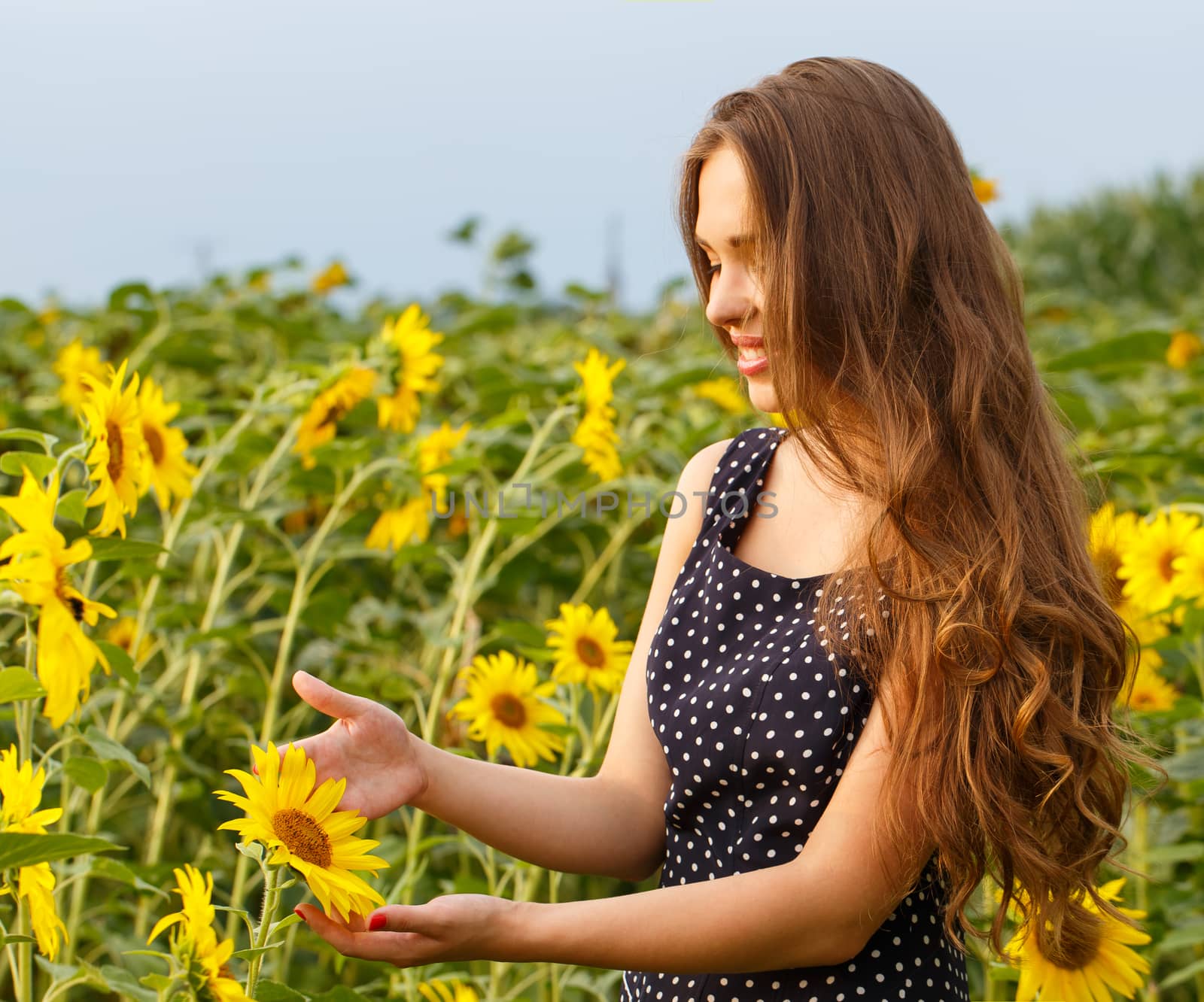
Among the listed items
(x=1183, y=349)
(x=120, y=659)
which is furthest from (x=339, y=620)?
(x=1183, y=349)

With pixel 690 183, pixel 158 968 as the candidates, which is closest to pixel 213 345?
pixel 158 968

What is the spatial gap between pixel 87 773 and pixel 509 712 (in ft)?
1.85

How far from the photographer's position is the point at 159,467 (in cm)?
174

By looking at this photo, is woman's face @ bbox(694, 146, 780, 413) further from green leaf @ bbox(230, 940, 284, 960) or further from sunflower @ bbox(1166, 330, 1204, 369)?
sunflower @ bbox(1166, 330, 1204, 369)

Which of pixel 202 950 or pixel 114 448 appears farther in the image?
pixel 114 448

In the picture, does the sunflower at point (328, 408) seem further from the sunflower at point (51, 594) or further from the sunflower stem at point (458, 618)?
the sunflower at point (51, 594)

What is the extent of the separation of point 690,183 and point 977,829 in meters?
0.73

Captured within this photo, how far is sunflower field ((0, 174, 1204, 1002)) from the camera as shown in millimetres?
1185

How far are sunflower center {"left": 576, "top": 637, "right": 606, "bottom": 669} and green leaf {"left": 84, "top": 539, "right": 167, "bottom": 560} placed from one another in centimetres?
60

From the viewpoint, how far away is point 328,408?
2059 millimetres

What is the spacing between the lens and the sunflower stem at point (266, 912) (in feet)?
3.26

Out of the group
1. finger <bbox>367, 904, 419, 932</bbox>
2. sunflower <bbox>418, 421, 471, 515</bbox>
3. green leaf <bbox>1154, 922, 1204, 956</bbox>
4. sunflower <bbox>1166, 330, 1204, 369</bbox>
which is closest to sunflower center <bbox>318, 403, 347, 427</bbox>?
sunflower <bbox>418, 421, 471, 515</bbox>

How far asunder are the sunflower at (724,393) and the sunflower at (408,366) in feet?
2.37

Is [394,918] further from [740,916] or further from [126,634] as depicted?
[126,634]
